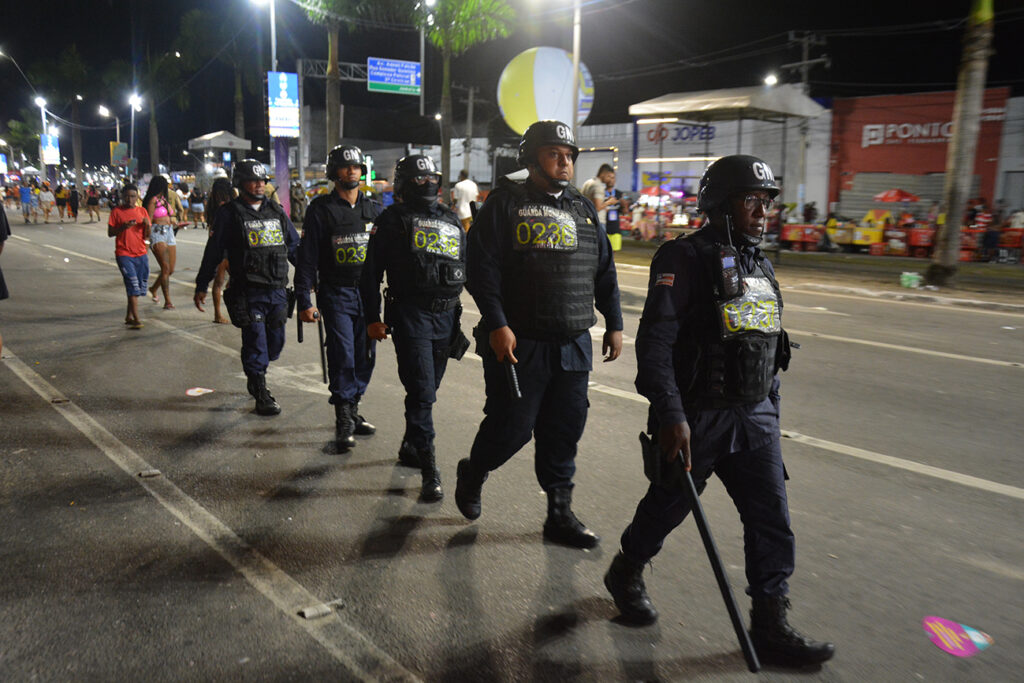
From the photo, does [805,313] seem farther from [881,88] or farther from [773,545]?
[881,88]

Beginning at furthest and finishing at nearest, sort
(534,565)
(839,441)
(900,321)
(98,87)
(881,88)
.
A: (98,87), (881,88), (900,321), (839,441), (534,565)

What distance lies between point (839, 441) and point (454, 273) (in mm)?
2880

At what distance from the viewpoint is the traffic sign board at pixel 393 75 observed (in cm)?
3042

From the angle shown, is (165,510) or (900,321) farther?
(900,321)

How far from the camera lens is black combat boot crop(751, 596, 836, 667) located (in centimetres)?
286

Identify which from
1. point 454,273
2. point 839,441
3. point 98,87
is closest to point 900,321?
point 839,441

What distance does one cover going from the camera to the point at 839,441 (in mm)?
5469

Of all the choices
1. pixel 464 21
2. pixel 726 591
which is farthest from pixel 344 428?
pixel 464 21

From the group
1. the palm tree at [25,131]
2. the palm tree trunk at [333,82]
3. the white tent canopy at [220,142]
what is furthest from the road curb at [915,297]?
the palm tree at [25,131]

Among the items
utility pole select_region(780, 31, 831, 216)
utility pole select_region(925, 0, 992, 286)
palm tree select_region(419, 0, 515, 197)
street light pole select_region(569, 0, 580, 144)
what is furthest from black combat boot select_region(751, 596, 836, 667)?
utility pole select_region(780, 31, 831, 216)

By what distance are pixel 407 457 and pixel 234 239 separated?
2.58 metres

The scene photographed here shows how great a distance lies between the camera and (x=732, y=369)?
114 inches

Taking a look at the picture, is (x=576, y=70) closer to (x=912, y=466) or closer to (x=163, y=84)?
(x=912, y=466)

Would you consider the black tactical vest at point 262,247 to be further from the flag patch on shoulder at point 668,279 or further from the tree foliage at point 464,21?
the tree foliage at point 464,21
